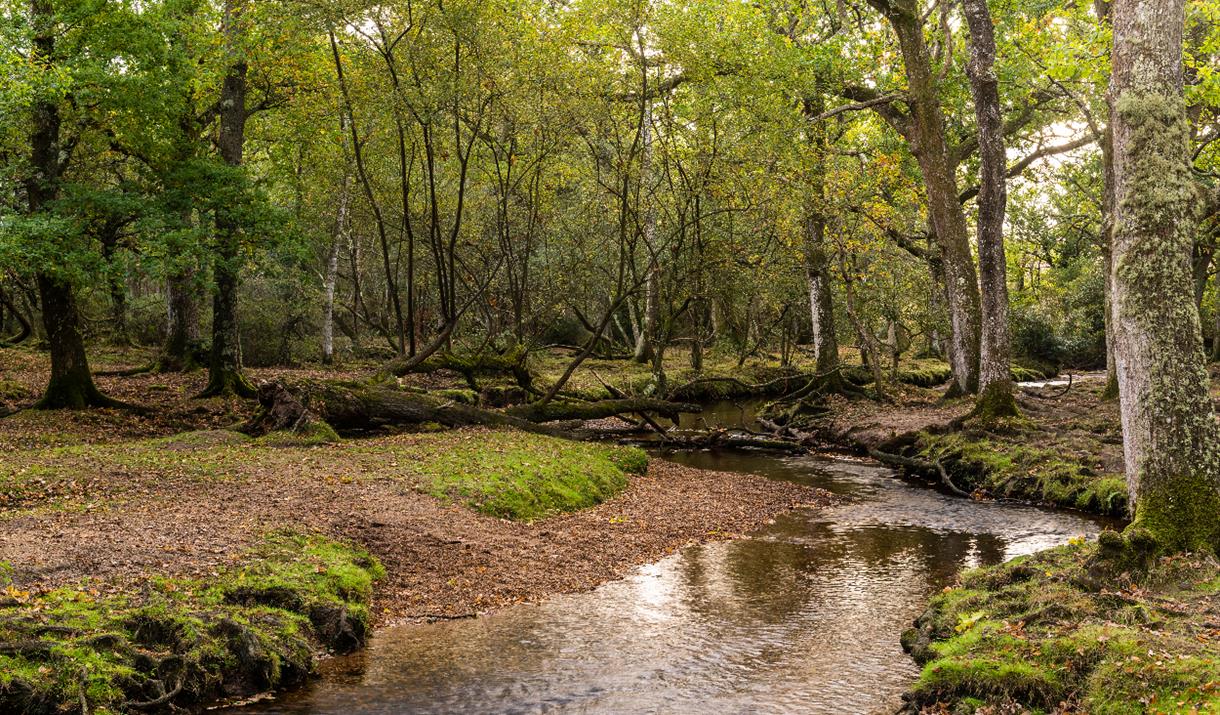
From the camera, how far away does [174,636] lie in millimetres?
7770

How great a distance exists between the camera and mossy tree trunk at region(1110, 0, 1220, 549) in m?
8.69

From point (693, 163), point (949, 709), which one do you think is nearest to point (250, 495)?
point (949, 709)

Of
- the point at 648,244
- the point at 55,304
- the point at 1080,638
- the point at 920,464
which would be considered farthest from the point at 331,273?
the point at 1080,638

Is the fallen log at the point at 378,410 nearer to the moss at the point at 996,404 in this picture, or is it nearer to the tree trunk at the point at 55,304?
the tree trunk at the point at 55,304

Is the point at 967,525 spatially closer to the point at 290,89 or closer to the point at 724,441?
the point at 724,441

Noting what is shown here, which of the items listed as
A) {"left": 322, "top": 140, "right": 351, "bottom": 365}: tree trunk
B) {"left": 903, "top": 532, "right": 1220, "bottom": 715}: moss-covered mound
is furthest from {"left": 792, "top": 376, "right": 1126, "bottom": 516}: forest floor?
{"left": 322, "top": 140, "right": 351, "bottom": 365}: tree trunk

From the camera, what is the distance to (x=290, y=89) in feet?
87.2

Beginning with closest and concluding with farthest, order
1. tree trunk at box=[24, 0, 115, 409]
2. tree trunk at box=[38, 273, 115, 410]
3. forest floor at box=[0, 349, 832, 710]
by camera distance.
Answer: forest floor at box=[0, 349, 832, 710]
tree trunk at box=[24, 0, 115, 409]
tree trunk at box=[38, 273, 115, 410]

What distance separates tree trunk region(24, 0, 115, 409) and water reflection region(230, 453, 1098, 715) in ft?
50.4

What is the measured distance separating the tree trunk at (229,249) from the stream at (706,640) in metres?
14.5

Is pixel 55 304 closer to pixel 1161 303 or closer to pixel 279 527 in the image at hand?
pixel 279 527

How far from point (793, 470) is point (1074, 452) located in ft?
20.2

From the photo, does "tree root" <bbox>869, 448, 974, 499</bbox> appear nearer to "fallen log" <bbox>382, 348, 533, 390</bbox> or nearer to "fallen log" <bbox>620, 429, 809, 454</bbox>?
"fallen log" <bbox>620, 429, 809, 454</bbox>

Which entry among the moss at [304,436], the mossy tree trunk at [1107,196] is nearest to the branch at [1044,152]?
the mossy tree trunk at [1107,196]
